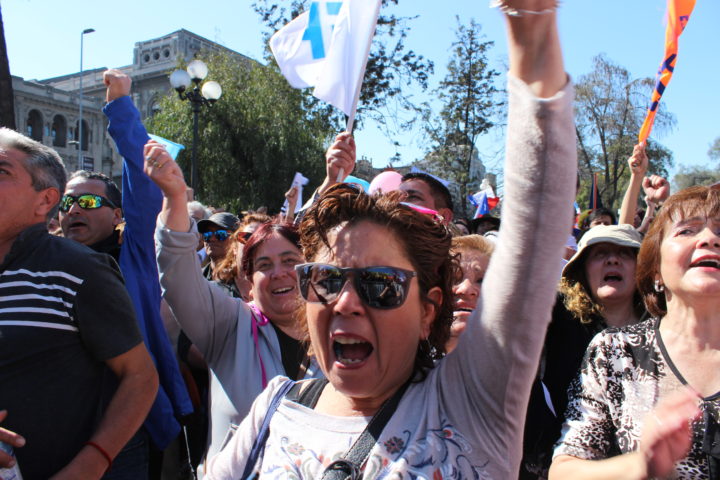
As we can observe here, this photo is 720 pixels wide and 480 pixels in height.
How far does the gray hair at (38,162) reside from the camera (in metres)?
2.42

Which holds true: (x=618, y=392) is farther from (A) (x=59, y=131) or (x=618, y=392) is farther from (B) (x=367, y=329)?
(A) (x=59, y=131)

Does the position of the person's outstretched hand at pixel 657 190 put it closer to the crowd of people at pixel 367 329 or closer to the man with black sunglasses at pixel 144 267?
the crowd of people at pixel 367 329

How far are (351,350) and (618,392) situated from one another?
1100 millimetres

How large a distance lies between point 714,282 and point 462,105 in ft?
48.5

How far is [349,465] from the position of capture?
4.40ft

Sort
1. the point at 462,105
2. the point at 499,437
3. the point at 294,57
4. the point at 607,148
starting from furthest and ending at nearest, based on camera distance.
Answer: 1. the point at 607,148
2. the point at 462,105
3. the point at 294,57
4. the point at 499,437

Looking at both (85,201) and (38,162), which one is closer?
(38,162)

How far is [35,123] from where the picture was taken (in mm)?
52531

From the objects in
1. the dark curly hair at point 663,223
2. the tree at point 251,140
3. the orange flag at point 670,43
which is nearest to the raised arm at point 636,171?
the orange flag at point 670,43

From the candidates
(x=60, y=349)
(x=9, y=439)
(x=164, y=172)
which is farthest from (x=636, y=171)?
(x=9, y=439)

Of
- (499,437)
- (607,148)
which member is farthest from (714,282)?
(607,148)

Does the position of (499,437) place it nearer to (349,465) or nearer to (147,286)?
(349,465)

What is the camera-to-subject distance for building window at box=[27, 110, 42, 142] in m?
51.8

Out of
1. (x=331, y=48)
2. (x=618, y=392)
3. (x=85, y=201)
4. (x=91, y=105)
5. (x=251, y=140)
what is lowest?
Answer: (x=618, y=392)
